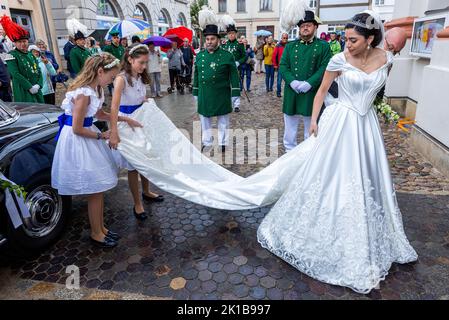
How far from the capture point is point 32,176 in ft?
9.66

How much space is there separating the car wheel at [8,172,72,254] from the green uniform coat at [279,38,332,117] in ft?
11.3

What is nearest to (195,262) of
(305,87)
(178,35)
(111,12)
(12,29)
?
(305,87)

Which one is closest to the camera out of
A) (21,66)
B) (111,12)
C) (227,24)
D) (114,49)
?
(21,66)

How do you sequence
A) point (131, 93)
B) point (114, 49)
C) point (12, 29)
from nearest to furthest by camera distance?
point (131, 93) → point (12, 29) → point (114, 49)

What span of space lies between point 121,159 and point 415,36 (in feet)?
23.9

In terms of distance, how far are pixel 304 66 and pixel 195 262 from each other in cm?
326

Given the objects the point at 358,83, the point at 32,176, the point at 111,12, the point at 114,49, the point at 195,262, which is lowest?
the point at 195,262

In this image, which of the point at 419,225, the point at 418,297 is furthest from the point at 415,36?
the point at 418,297

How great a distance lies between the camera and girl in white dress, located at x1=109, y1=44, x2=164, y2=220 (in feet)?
10.6

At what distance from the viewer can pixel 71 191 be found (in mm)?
2914

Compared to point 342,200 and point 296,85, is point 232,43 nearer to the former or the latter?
point 296,85
